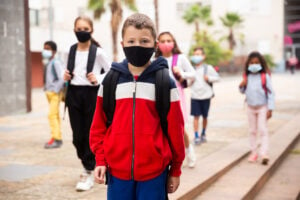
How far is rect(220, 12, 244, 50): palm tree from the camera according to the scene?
5034cm

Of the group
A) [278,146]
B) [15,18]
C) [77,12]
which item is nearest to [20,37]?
[15,18]

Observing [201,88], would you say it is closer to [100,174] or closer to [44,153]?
[44,153]

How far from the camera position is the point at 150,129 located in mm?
3217

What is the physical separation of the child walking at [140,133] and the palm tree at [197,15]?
46.7 meters

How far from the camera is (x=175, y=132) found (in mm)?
3258

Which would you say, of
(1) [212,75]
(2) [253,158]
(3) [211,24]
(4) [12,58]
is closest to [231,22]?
(3) [211,24]

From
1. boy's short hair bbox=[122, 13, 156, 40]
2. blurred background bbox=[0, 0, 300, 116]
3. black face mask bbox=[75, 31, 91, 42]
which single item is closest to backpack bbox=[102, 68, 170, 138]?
boy's short hair bbox=[122, 13, 156, 40]

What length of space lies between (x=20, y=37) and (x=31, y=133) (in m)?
4.31

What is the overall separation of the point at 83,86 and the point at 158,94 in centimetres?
273

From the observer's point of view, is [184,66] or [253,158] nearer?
[184,66]

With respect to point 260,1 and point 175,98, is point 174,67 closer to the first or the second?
point 175,98

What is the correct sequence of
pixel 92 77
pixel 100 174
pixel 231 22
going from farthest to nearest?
pixel 231 22, pixel 92 77, pixel 100 174

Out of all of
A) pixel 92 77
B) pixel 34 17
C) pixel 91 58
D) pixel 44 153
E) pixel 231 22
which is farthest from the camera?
pixel 231 22

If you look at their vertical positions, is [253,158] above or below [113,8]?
below
